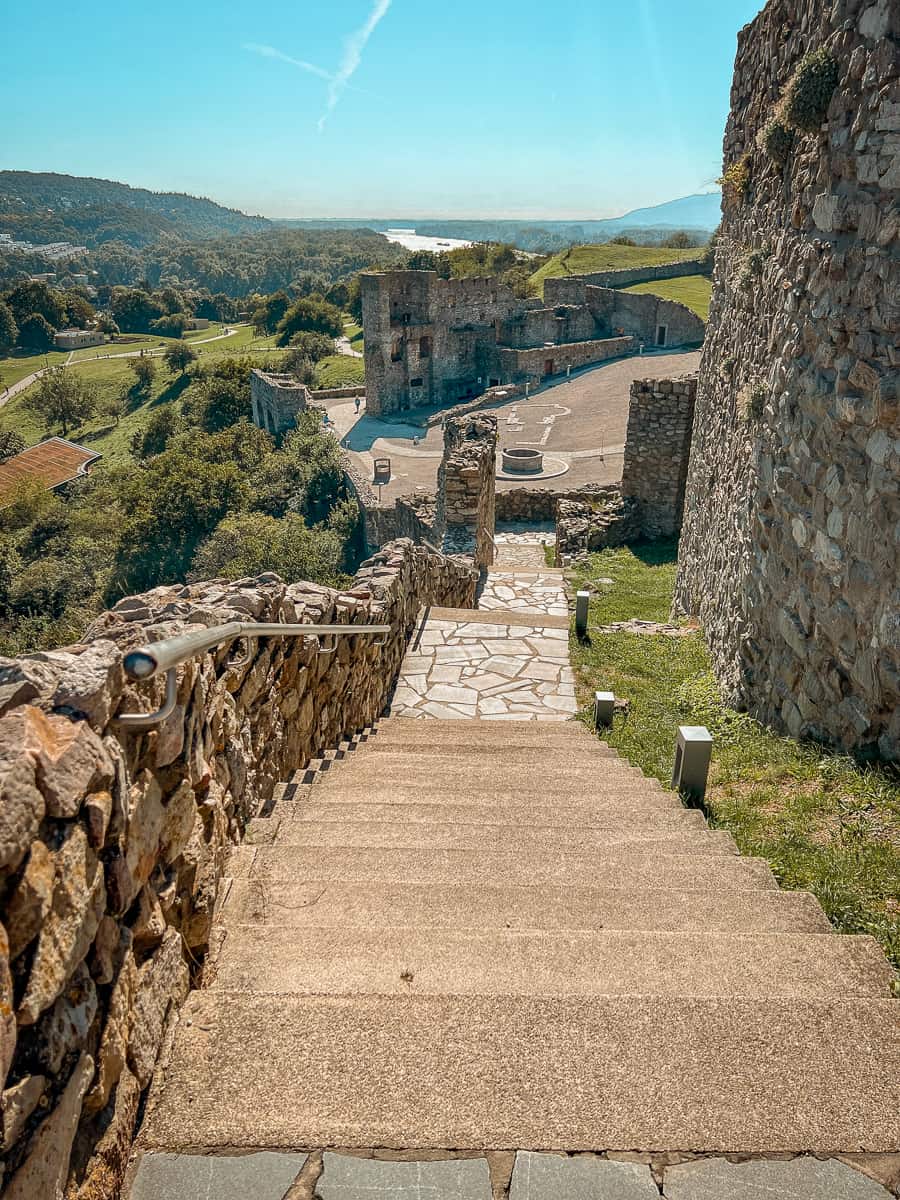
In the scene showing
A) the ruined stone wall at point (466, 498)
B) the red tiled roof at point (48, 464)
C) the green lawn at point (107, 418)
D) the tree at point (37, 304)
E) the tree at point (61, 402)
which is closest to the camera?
the ruined stone wall at point (466, 498)

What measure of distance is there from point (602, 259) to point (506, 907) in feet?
192

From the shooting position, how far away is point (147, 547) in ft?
89.4

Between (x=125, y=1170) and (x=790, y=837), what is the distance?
3310 mm

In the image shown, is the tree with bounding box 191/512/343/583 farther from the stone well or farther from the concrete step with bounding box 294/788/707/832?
the concrete step with bounding box 294/788/707/832

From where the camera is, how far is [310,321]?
62.1 m

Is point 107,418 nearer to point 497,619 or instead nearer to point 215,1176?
point 497,619

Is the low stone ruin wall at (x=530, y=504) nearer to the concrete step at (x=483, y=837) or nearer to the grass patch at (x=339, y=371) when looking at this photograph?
the concrete step at (x=483, y=837)

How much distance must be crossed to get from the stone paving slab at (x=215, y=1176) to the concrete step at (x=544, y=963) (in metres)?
0.51

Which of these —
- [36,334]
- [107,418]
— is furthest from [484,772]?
[36,334]

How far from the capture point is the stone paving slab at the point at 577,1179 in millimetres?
1727

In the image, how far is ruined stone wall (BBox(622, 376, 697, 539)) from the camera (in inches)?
582

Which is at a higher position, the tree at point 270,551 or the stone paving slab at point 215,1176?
the stone paving slab at point 215,1176

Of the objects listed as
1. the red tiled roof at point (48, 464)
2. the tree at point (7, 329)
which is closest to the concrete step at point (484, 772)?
the red tiled roof at point (48, 464)

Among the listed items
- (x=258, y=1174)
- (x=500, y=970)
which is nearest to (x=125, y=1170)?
(x=258, y=1174)
